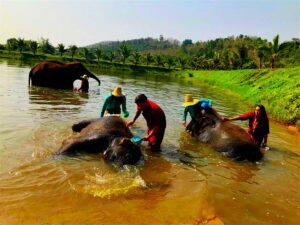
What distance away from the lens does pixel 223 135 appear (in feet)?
30.0

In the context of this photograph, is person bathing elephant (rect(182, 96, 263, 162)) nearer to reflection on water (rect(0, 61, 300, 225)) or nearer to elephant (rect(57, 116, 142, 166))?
reflection on water (rect(0, 61, 300, 225))

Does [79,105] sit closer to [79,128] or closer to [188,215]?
[79,128]

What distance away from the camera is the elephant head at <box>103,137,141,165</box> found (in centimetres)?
697

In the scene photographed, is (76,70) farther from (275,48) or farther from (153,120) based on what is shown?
(275,48)

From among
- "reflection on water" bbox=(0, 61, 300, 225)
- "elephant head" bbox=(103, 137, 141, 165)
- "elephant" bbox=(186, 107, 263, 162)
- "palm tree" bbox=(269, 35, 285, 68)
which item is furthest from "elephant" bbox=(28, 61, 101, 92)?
"palm tree" bbox=(269, 35, 285, 68)

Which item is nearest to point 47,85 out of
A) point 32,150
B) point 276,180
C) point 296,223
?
point 32,150

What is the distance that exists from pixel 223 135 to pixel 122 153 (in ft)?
11.0

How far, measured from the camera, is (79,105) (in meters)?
14.9

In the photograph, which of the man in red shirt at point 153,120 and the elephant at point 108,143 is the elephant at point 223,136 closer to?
the man in red shirt at point 153,120

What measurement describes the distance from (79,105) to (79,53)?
6920 cm

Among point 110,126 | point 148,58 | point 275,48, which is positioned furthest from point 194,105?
point 148,58

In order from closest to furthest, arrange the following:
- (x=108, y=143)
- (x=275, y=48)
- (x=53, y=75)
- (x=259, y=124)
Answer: (x=108, y=143)
(x=259, y=124)
(x=53, y=75)
(x=275, y=48)

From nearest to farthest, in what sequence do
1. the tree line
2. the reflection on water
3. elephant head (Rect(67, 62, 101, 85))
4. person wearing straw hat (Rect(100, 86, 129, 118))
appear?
the reflection on water
person wearing straw hat (Rect(100, 86, 129, 118))
elephant head (Rect(67, 62, 101, 85))
the tree line

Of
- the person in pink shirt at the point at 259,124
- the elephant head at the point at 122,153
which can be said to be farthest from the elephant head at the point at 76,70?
the elephant head at the point at 122,153
